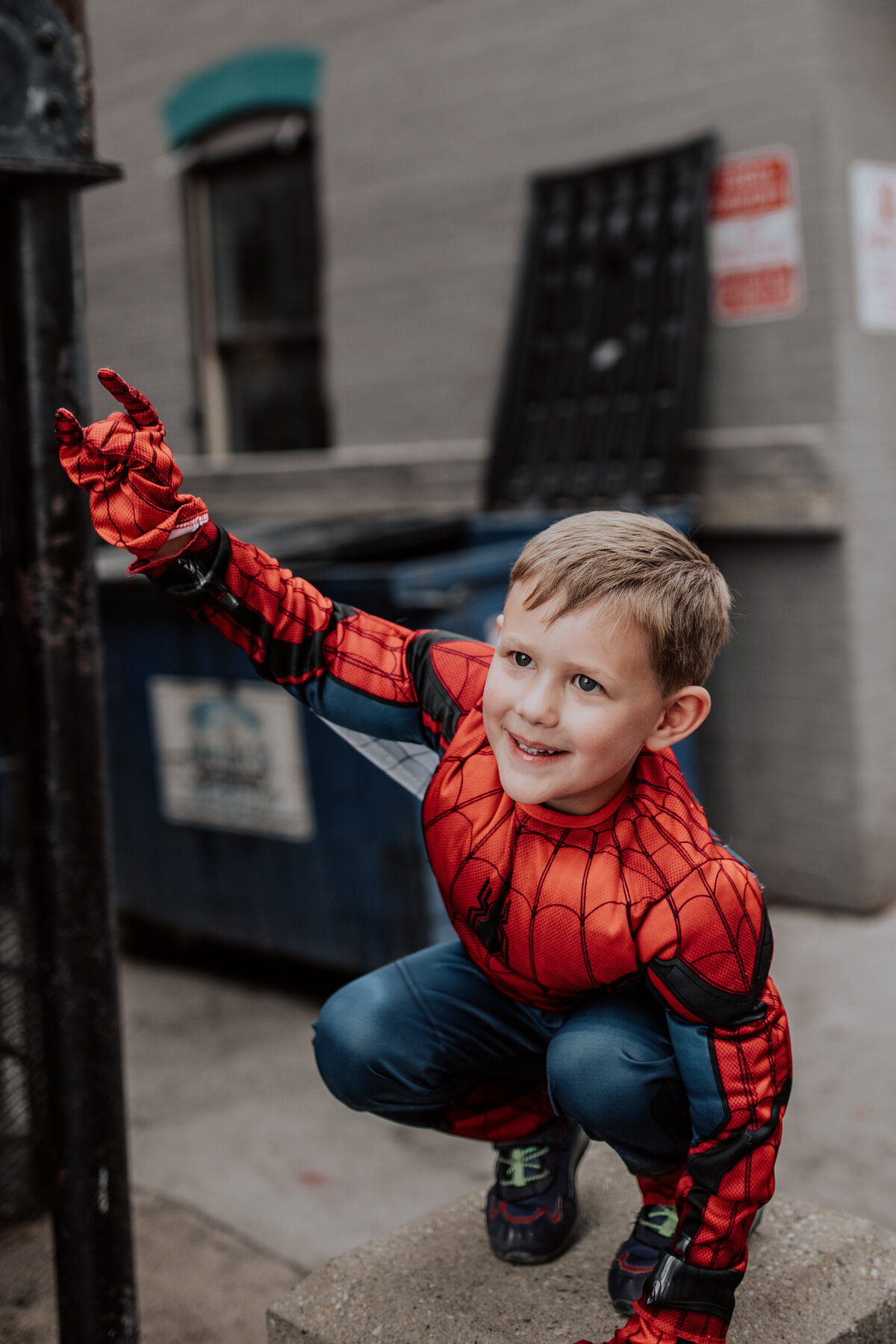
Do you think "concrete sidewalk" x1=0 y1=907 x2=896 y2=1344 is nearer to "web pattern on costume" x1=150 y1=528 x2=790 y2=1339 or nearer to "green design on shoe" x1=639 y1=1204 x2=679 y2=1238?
"green design on shoe" x1=639 y1=1204 x2=679 y2=1238

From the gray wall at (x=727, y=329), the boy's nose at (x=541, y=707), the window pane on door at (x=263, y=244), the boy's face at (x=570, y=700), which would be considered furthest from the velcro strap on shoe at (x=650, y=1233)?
the window pane on door at (x=263, y=244)

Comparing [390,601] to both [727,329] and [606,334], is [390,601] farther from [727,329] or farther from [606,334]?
[727,329]

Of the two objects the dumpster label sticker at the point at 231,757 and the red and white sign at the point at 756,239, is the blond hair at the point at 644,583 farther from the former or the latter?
the red and white sign at the point at 756,239

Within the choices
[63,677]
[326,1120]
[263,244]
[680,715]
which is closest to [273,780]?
[326,1120]

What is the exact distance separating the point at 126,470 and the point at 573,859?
73 cm

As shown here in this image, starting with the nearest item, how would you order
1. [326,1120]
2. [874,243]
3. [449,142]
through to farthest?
[326,1120], [874,243], [449,142]

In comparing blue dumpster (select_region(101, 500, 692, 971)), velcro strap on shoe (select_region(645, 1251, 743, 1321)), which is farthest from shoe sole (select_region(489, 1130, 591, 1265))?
blue dumpster (select_region(101, 500, 692, 971))

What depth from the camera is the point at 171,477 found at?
1605 millimetres

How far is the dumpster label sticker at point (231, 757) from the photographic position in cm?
405

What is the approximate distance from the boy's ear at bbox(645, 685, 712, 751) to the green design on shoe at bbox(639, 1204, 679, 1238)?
2.35 feet

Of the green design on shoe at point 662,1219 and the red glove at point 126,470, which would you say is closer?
the red glove at point 126,470

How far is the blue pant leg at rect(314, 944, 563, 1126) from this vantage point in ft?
6.14

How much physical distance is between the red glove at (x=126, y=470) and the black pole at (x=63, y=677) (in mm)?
494

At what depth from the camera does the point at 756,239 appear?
4.54 m
